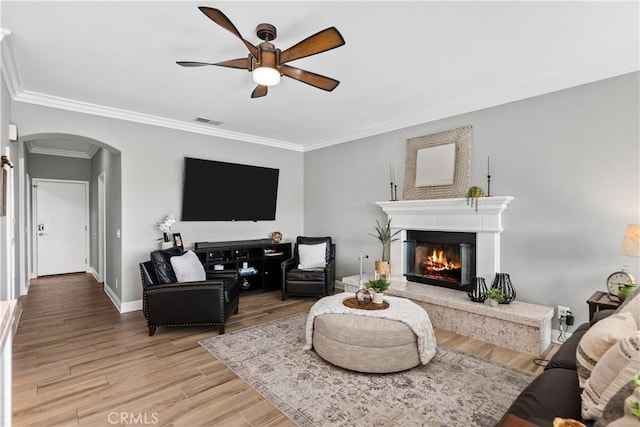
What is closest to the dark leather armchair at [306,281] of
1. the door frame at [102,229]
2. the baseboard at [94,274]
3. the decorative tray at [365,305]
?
the decorative tray at [365,305]

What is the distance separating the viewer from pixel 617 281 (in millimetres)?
2766

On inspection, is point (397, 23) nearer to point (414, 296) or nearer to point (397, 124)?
point (397, 124)

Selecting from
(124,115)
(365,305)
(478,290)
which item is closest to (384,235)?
(478,290)

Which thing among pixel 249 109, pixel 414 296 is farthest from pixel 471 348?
pixel 249 109

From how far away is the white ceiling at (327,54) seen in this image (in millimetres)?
2236

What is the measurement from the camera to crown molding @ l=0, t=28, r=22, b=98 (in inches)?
99.5

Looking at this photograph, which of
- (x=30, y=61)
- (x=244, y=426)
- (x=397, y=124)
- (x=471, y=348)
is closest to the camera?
(x=244, y=426)

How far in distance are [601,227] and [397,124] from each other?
265 cm

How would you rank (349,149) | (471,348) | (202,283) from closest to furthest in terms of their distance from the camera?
1. (471,348)
2. (202,283)
3. (349,149)

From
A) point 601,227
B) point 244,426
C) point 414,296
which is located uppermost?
point 601,227

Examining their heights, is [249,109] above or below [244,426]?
above

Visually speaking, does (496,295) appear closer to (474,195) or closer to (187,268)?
(474,195)

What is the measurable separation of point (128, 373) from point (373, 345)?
78.8 inches

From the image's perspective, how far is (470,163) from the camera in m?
3.98
